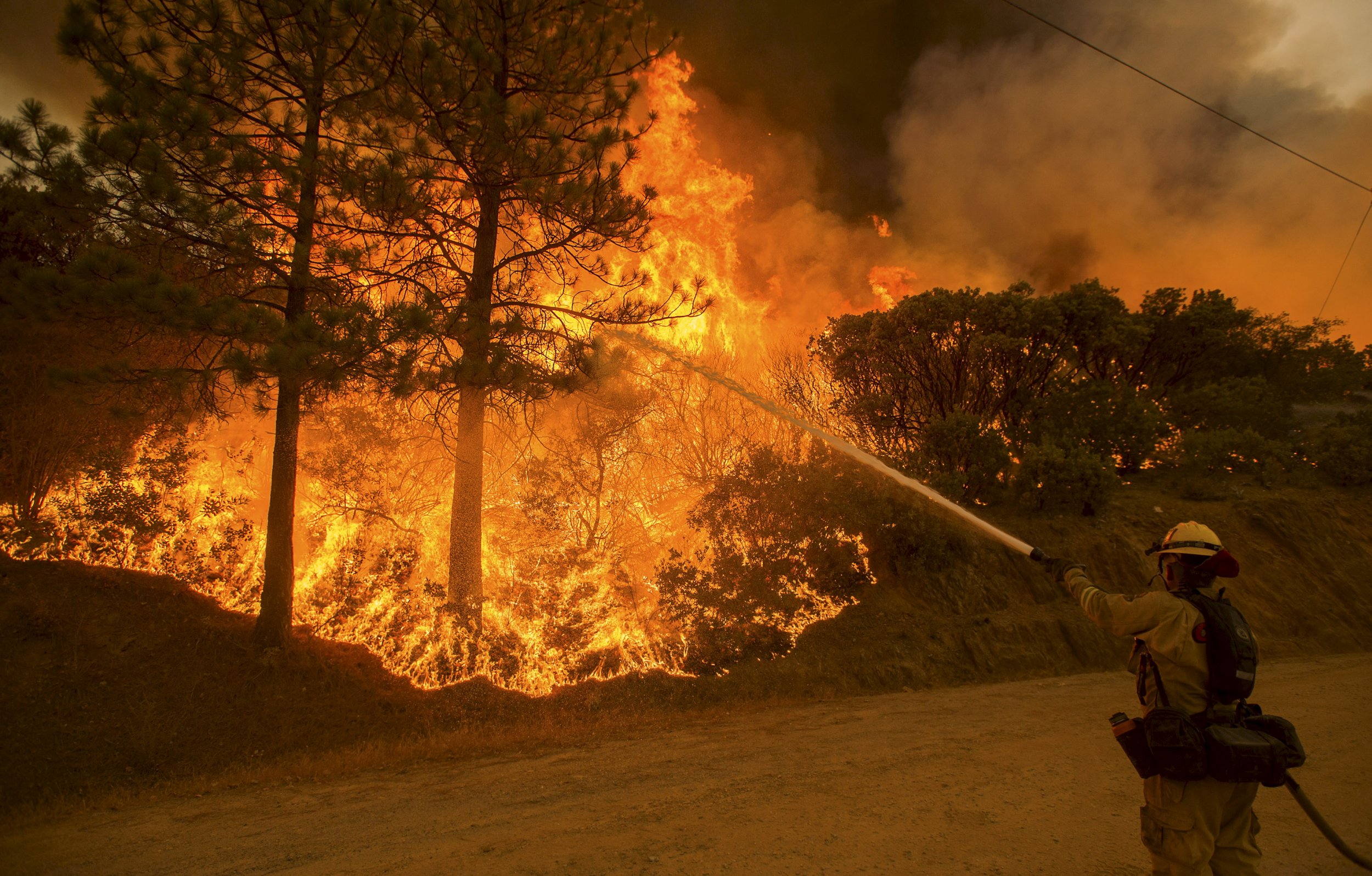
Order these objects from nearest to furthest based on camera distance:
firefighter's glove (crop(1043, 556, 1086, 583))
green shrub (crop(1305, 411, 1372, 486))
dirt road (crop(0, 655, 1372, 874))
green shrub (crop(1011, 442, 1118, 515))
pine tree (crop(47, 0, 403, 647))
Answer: firefighter's glove (crop(1043, 556, 1086, 583)) → dirt road (crop(0, 655, 1372, 874)) → pine tree (crop(47, 0, 403, 647)) → green shrub (crop(1011, 442, 1118, 515)) → green shrub (crop(1305, 411, 1372, 486))

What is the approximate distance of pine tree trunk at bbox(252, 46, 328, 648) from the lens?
28.7ft

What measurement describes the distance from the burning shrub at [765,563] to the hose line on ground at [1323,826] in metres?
6.80

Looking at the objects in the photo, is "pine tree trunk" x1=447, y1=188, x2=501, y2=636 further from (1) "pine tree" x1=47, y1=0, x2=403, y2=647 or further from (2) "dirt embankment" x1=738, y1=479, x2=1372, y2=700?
(2) "dirt embankment" x1=738, y1=479, x2=1372, y2=700

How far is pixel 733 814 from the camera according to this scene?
5.05m

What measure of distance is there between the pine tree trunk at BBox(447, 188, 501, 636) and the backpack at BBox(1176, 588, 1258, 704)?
8579 millimetres

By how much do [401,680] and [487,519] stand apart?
134 inches

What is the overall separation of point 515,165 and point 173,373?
4908 millimetres

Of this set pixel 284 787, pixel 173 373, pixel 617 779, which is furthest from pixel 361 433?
pixel 617 779

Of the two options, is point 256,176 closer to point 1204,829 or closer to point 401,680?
point 401,680

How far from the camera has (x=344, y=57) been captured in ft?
29.0

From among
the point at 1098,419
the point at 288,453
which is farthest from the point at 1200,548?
the point at 1098,419

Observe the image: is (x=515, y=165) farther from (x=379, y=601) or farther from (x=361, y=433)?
(x=379, y=601)

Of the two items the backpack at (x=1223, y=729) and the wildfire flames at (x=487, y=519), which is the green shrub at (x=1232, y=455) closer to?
the wildfire flames at (x=487, y=519)

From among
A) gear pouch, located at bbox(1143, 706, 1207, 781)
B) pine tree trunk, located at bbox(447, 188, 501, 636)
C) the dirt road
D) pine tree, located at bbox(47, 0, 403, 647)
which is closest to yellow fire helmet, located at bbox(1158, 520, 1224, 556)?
gear pouch, located at bbox(1143, 706, 1207, 781)
